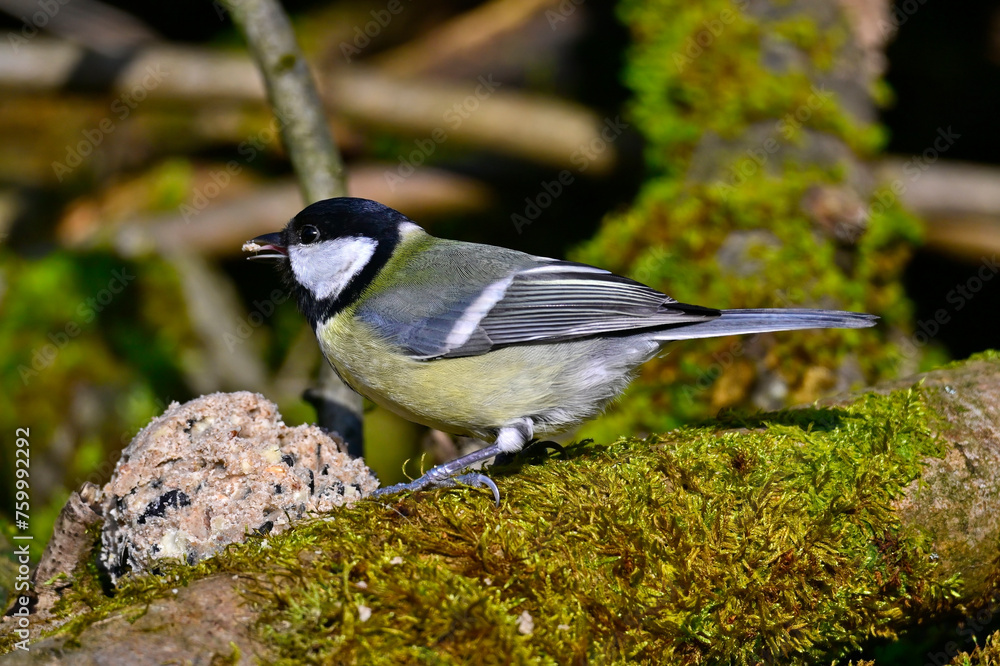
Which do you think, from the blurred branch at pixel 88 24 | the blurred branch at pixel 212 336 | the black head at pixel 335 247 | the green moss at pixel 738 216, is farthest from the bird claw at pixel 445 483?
the blurred branch at pixel 88 24

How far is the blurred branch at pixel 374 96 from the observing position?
4.92 m

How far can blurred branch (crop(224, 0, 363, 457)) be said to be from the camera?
290 centimetres

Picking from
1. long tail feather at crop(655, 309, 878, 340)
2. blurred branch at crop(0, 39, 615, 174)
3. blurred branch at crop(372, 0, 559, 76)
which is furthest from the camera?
blurred branch at crop(372, 0, 559, 76)

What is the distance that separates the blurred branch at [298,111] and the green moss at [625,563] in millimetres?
1099

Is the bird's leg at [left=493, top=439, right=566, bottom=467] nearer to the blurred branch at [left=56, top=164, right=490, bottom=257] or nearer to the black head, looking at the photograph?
the black head

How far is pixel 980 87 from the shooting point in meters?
4.86

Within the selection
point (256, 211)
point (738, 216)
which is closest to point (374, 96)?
point (256, 211)

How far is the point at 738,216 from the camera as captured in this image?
3.67 meters

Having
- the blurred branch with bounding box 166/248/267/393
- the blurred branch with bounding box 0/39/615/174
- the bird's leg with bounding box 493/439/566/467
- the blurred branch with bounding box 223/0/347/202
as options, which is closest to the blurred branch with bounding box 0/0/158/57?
the blurred branch with bounding box 0/39/615/174

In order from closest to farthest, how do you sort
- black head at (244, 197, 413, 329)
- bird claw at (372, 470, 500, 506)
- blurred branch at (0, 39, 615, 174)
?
bird claw at (372, 470, 500, 506) < black head at (244, 197, 413, 329) < blurred branch at (0, 39, 615, 174)

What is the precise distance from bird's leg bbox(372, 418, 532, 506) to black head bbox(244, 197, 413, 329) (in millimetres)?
619

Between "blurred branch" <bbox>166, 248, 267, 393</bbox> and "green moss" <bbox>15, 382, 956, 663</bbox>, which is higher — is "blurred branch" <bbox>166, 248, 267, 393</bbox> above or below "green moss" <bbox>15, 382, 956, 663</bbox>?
below

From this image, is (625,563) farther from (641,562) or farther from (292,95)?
(292,95)

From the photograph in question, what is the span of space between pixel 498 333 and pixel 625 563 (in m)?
0.73
